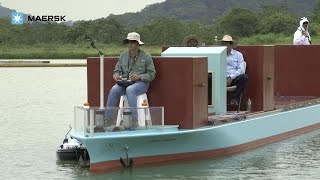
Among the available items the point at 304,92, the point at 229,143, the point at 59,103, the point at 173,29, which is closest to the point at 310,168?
the point at 229,143

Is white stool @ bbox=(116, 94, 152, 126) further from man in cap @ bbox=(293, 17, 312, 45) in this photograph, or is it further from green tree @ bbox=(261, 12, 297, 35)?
green tree @ bbox=(261, 12, 297, 35)

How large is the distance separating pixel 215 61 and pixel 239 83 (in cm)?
98

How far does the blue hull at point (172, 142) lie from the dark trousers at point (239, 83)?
1.82 feet

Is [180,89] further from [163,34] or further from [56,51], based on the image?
[163,34]

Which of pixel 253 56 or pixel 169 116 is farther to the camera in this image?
pixel 253 56

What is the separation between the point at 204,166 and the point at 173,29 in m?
55.0

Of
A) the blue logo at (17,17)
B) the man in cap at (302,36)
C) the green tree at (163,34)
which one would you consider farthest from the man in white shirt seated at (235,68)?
the blue logo at (17,17)

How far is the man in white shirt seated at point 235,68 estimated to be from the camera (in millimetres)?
15141

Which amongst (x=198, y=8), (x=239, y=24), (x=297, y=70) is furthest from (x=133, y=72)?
(x=198, y=8)

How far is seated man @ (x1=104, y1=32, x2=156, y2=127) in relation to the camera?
1283cm

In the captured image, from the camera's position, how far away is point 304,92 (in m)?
19.1

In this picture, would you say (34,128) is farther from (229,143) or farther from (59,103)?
(59,103)

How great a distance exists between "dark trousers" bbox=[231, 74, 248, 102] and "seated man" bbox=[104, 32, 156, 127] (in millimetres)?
2520

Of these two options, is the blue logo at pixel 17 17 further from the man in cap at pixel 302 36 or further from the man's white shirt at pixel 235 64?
the man's white shirt at pixel 235 64
